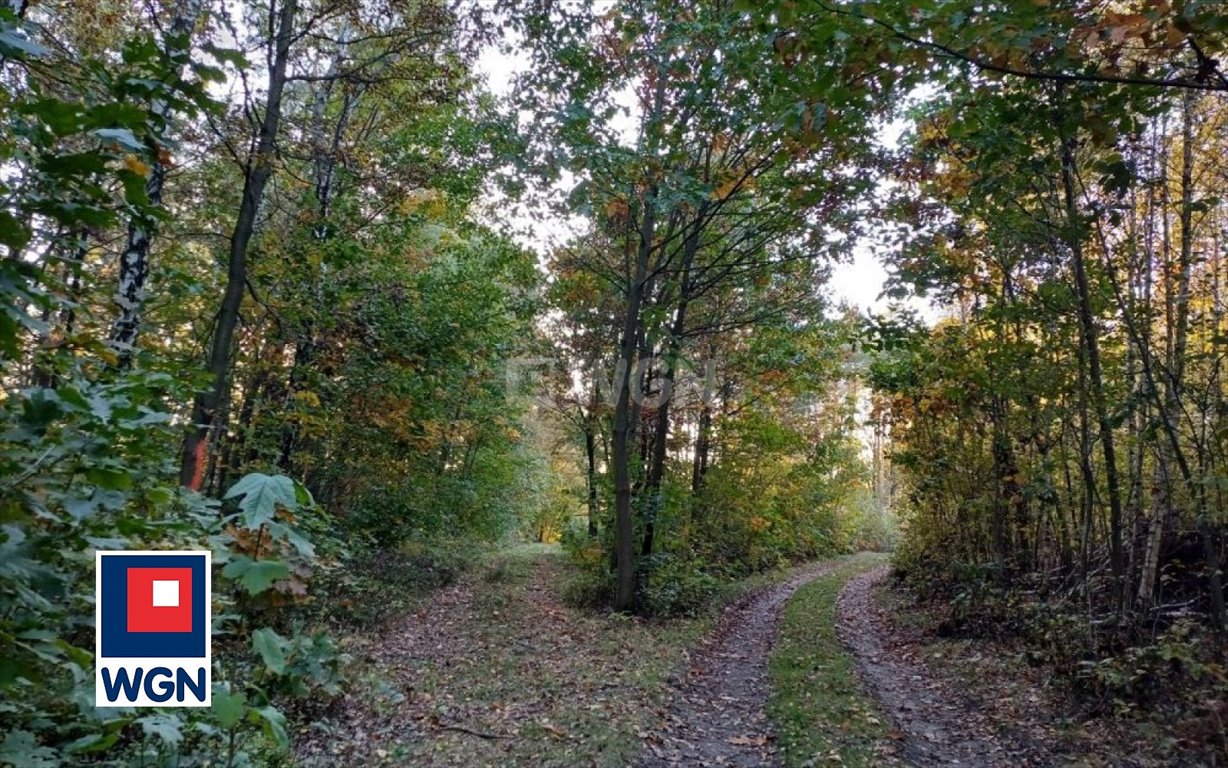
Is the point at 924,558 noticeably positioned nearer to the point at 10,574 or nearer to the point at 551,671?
the point at 551,671

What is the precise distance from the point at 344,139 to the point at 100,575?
10815 millimetres

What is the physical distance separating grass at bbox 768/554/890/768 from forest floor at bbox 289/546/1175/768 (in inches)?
1.0

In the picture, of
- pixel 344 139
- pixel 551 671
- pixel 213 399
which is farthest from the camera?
pixel 344 139

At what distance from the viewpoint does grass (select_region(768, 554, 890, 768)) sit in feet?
19.6

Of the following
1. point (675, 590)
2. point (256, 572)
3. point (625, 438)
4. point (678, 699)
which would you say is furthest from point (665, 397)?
→ point (256, 572)

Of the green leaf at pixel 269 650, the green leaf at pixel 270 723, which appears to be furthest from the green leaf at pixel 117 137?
the green leaf at pixel 270 723

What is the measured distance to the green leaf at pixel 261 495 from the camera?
2.14 m

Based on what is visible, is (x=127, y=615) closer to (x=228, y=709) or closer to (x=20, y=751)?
(x=20, y=751)

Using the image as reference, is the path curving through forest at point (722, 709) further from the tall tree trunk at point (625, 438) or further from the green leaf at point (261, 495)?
the green leaf at point (261, 495)

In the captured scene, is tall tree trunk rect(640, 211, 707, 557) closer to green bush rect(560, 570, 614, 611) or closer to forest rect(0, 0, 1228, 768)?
forest rect(0, 0, 1228, 768)

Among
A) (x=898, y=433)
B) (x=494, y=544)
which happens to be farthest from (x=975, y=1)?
(x=494, y=544)

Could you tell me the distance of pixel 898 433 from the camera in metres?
14.5

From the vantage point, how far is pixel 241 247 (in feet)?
23.5

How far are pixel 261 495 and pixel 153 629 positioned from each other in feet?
3.86
